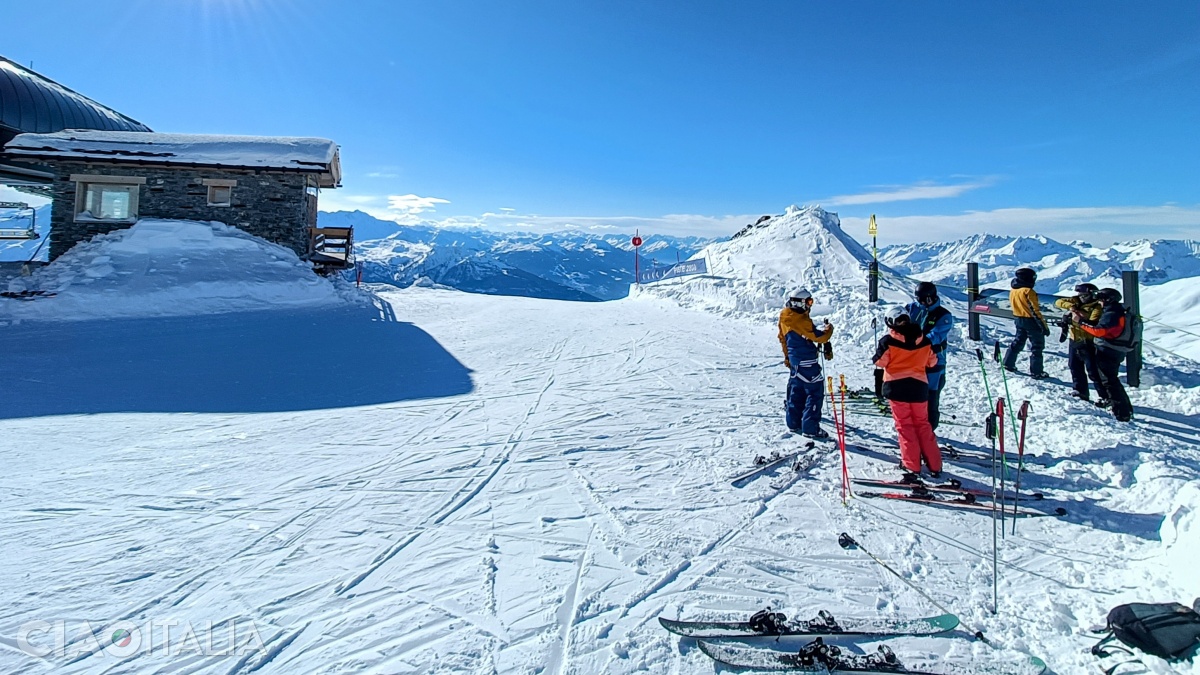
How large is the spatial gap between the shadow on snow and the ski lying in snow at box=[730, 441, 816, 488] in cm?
473

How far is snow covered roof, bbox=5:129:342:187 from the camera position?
1620cm

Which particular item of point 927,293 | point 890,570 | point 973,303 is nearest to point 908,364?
point 927,293

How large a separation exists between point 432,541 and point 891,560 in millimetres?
3263

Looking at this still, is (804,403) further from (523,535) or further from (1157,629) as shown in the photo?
(523,535)

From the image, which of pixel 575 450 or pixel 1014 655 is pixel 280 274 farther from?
pixel 1014 655

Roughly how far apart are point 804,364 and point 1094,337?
4492 mm

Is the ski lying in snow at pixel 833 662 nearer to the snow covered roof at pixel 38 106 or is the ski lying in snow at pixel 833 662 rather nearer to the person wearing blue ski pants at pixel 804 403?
the person wearing blue ski pants at pixel 804 403

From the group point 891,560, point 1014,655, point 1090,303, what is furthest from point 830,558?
point 1090,303

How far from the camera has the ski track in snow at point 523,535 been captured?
2857 millimetres

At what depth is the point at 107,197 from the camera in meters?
17.0

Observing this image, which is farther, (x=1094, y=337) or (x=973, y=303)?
(x=973, y=303)

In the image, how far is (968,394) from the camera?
312 inches

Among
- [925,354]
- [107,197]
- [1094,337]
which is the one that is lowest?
[925,354]

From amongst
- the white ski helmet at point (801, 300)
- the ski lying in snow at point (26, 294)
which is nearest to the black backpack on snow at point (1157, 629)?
the white ski helmet at point (801, 300)
